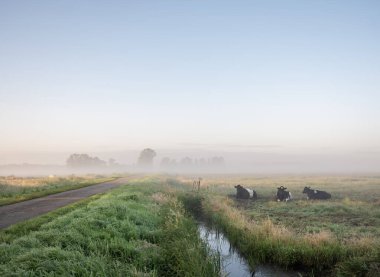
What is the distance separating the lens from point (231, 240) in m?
16.8

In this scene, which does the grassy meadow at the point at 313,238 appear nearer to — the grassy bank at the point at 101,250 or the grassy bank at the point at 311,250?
the grassy bank at the point at 311,250

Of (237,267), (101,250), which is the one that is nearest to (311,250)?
(237,267)

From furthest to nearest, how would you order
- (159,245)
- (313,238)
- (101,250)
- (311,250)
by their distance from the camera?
(313,238)
(311,250)
(159,245)
(101,250)

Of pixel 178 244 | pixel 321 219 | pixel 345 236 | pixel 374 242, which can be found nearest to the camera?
pixel 178 244

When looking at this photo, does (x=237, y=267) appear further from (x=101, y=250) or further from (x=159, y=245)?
(x=101, y=250)

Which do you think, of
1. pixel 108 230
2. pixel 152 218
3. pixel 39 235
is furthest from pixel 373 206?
pixel 39 235

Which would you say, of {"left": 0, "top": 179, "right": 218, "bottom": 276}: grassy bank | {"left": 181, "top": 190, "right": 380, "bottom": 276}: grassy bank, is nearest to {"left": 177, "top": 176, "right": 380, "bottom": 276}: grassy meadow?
{"left": 181, "top": 190, "right": 380, "bottom": 276}: grassy bank

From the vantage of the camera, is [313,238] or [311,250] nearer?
[311,250]

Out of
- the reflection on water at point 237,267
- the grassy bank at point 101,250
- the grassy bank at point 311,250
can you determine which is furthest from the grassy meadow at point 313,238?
the grassy bank at point 101,250

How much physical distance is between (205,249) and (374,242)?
6.48 metres

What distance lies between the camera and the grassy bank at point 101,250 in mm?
8758

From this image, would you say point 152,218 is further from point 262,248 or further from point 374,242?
point 374,242

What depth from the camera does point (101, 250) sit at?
10.8m

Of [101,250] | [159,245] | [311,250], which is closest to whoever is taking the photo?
[101,250]
